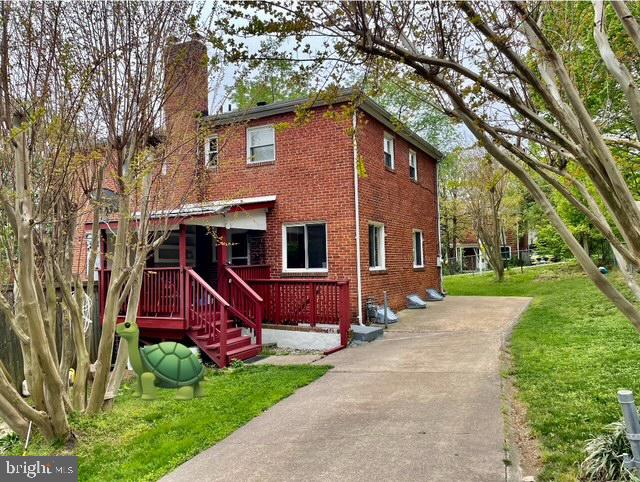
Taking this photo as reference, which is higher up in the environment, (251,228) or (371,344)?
(251,228)

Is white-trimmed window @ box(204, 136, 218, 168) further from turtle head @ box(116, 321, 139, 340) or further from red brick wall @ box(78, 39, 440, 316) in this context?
turtle head @ box(116, 321, 139, 340)

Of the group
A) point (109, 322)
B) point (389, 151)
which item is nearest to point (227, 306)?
point (109, 322)

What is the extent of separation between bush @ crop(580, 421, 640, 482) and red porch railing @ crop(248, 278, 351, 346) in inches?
246

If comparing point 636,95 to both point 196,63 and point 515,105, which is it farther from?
point 196,63

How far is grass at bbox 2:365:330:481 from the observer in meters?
4.65

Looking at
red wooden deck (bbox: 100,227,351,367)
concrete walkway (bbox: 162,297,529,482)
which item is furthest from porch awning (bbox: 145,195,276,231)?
concrete walkway (bbox: 162,297,529,482)

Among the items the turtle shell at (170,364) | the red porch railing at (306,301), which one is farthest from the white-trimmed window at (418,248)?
the turtle shell at (170,364)

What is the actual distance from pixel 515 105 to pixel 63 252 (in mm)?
5372

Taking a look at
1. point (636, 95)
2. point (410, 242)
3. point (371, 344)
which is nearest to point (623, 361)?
point (371, 344)

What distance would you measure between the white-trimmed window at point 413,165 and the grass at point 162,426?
408 inches

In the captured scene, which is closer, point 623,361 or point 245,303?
point 623,361

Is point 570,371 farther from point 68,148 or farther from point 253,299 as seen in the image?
point 68,148

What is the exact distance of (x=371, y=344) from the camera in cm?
1015
